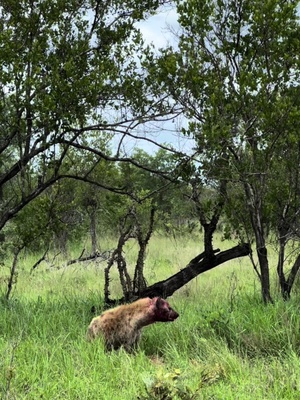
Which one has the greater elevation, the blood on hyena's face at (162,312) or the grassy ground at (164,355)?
the blood on hyena's face at (162,312)

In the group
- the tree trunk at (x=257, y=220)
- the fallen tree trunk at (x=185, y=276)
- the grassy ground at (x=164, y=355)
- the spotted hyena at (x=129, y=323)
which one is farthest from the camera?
the fallen tree trunk at (x=185, y=276)

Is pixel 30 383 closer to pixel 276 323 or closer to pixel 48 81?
pixel 276 323

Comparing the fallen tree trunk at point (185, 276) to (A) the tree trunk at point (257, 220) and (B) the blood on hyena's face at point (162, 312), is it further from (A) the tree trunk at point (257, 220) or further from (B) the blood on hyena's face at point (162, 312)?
(B) the blood on hyena's face at point (162, 312)

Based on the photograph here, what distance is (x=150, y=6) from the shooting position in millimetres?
8266

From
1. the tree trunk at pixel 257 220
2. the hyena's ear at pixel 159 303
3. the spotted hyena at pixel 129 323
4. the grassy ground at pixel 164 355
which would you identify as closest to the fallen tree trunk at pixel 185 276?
the grassy ground at pixel 164 355

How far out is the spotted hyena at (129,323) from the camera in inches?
236

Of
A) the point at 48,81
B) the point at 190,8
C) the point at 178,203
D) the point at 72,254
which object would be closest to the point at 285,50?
the point at 190,8

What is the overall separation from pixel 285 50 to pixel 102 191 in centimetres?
1022

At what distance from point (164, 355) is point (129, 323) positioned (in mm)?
509

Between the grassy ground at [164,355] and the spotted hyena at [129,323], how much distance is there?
21 cm

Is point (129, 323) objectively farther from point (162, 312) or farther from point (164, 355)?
point (164, 355)

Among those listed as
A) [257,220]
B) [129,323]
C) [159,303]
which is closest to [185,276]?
[257,220]

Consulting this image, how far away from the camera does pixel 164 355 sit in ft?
19.5

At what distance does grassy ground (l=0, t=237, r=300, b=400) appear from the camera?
14.8ft
